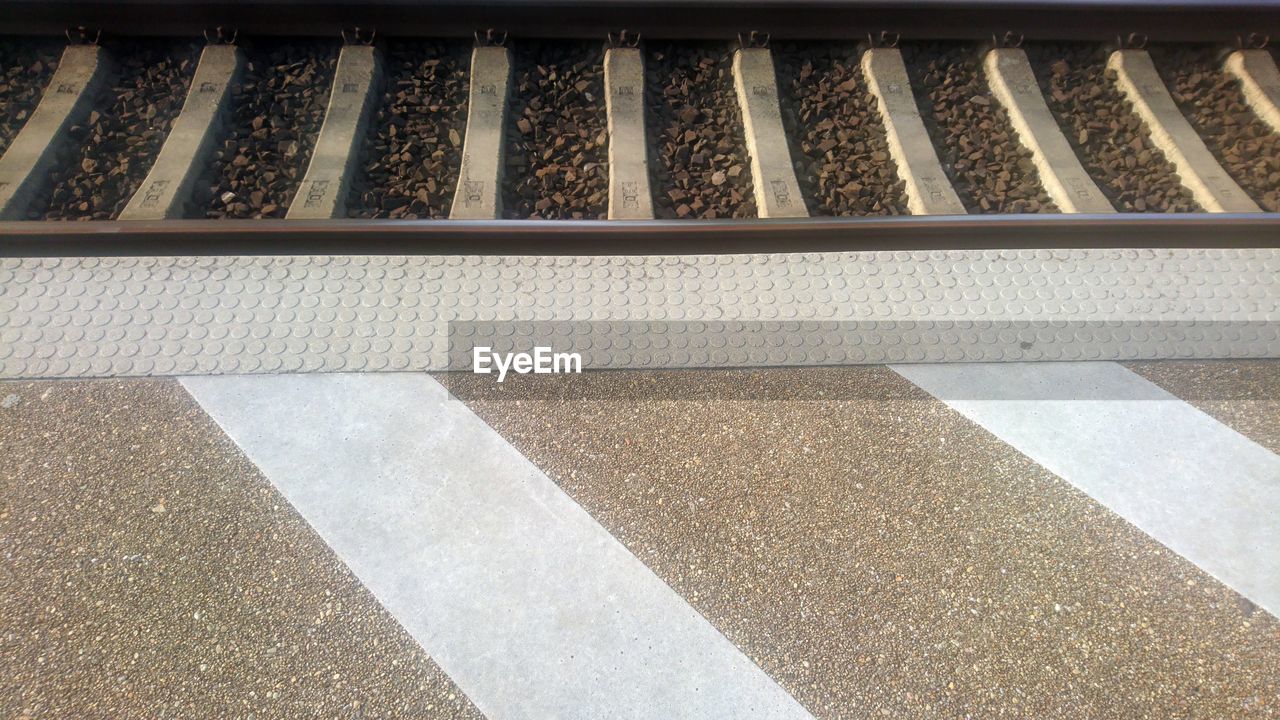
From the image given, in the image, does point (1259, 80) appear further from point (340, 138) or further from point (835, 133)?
point (340, 138)

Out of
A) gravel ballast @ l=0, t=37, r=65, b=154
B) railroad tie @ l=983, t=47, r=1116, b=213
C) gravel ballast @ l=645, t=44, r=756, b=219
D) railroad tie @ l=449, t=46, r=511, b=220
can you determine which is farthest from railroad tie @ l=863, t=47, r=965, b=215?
gravel ballast @ l=0, t=37, r=65, b=154

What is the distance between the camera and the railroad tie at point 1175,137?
156 inches

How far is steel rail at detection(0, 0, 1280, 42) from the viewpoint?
14.2 feet

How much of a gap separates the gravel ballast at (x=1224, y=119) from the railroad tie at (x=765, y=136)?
8.35 ft

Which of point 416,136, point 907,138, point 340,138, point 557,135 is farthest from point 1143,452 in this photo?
point 340,138

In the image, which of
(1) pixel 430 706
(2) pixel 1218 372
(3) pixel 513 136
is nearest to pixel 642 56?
(3) pixel 513 136

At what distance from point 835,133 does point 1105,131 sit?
1.63 m

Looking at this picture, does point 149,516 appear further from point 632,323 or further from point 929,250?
point 929,250

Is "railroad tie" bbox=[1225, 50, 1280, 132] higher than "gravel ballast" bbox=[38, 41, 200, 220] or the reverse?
higher

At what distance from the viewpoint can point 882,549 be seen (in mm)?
2584

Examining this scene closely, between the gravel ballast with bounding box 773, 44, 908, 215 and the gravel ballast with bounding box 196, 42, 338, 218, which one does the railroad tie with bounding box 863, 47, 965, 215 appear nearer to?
the gravel ballast with bounding box 773, 44, 908, 215

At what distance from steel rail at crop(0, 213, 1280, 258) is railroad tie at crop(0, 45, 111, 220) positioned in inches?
15.0

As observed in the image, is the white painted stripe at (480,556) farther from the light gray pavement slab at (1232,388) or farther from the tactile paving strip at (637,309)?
the light gray pavement slab at (1232,388)

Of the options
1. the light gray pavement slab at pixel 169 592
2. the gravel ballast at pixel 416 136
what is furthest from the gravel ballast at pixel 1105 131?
the light gray pavement slab at pixel 169 592
